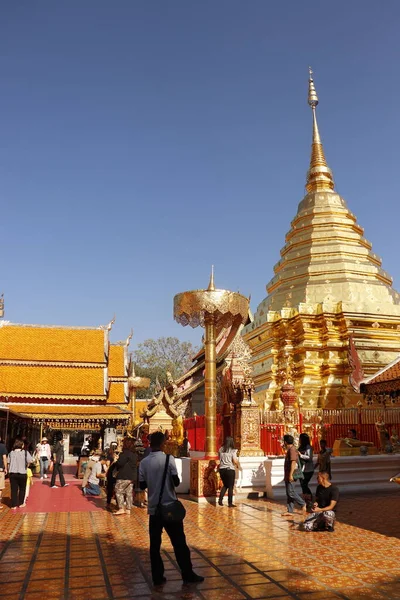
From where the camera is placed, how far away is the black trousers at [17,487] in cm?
1001

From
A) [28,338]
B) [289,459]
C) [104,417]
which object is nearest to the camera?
[289,459]

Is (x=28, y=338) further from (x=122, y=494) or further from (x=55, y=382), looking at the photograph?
(x=122, y=494)

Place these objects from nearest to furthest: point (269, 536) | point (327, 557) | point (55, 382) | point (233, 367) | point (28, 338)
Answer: point (327, 557) < point (269, 536) < point (233, 367) < point (55, 382) < point (28, 338)

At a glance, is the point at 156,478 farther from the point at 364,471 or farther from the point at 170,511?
the point at 364,471

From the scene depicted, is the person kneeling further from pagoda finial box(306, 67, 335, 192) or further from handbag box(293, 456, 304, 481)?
pagoda finial box(306, 67, 335, 192)

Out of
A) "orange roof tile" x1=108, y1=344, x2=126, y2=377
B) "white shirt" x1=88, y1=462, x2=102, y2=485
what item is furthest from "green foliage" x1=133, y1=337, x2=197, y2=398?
"white shirt" x1=88, y1=462, x2=102, y2=485

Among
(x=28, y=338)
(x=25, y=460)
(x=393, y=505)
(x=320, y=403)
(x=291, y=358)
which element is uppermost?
(x=28, y=338)

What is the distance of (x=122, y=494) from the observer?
9.33 meters

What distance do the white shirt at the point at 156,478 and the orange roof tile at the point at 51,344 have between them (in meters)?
21.8

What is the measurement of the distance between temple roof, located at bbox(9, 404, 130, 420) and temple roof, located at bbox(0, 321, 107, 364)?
2871mm

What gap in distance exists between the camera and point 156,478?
194 inches

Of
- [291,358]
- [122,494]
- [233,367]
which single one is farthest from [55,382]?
[122,494]

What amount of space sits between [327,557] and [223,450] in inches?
156

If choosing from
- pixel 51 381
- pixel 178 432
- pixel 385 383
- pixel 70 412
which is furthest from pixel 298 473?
pixel 51 381
